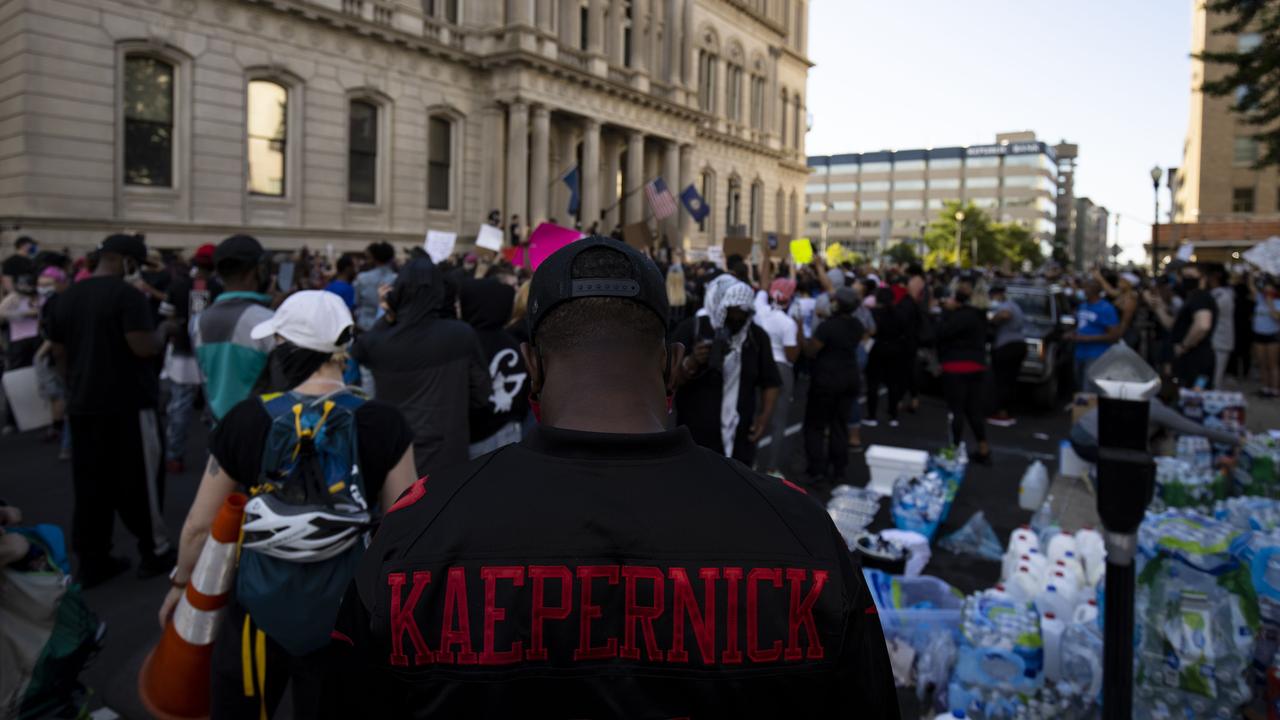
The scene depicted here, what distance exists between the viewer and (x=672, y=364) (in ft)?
5.86

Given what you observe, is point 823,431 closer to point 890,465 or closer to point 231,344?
point 890,465

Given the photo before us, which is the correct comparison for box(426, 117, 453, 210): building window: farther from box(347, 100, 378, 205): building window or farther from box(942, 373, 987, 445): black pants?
box(942, 373, 987, 445): black pants

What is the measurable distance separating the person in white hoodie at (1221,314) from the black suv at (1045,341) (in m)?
2.06

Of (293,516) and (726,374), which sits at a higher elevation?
(726,374)

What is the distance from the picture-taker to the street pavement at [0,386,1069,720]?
4.53 meters

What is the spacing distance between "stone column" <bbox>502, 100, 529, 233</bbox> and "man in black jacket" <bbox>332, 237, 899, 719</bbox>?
2577cm

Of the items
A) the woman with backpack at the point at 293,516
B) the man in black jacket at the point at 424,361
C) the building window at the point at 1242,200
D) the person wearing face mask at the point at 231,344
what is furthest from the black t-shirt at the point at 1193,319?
the building window at the point at 1242,200

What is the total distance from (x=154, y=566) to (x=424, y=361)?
2.87 metres

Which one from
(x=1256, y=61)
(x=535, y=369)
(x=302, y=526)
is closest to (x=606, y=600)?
(x=535, y=369)

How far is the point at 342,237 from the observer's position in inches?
875

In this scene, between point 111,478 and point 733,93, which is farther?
point 733,93

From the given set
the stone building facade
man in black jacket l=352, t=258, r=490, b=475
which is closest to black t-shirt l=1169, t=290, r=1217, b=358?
man in black jacket l=352, t=258, r=490, b=475

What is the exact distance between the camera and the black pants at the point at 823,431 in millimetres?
8367

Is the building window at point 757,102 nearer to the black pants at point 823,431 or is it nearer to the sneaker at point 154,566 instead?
the black pants at point 823,431
